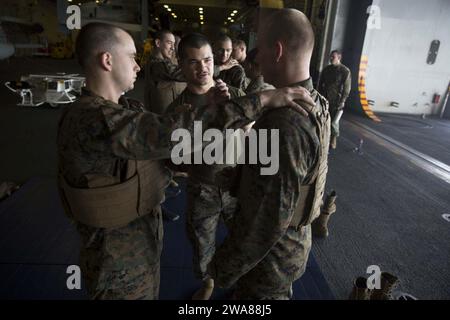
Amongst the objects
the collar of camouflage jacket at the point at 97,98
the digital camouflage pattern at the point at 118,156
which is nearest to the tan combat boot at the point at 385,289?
the digital camouflage pattern at the point at 118,156

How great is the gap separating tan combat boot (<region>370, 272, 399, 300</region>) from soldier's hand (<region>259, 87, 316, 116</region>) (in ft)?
5.20

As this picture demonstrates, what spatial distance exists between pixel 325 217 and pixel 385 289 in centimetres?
116

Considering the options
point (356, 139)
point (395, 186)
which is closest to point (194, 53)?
point (395, 186)

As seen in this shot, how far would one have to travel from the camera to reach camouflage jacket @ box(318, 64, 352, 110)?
6027mm

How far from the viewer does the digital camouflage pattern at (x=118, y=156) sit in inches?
45.0

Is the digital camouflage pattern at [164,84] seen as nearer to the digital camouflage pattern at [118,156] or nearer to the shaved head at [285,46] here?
the digital camouflage pattern at [118,156]

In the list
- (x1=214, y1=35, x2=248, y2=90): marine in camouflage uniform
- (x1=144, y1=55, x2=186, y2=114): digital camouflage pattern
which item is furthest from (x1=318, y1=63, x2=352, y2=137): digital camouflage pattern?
(x1=144, y1=55, x2=186, y2=114): digital camouflage pattern

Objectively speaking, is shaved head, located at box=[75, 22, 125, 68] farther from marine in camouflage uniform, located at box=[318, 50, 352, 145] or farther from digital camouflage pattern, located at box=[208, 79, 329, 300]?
marine in camouflage uniform, located at box=[318, 50, 352, 145]

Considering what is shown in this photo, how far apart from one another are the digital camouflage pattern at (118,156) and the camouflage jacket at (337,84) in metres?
5.36

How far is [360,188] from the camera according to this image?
4.46 meters

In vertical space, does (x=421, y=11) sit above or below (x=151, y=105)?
above

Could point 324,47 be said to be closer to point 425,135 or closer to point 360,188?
point 425,135
